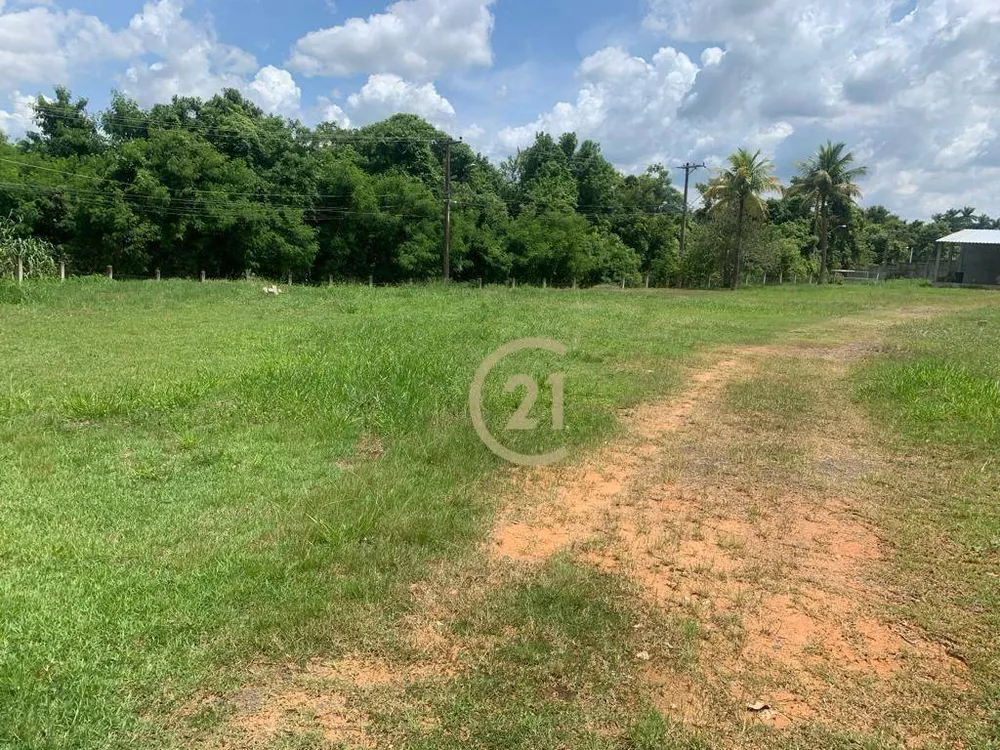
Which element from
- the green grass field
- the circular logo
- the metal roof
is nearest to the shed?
the metal roof

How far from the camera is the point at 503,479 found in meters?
4.96

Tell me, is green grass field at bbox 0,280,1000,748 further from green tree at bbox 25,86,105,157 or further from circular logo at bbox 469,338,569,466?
green tree at bbox 25,86,105,157

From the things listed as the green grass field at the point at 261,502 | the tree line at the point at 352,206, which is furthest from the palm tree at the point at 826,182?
the green grass field at the point at 261,502

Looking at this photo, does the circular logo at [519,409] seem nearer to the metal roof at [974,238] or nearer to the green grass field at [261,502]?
the green grass field at [261,502]

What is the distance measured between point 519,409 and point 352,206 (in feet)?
93.8

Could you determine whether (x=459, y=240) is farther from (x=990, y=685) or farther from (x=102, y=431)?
(x=990, y=685)

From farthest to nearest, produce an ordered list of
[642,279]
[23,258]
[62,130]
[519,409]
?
[642,279]
[62,130]
[23,258]
[519,409]

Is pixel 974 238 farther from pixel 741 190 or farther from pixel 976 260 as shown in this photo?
pixel 741 190

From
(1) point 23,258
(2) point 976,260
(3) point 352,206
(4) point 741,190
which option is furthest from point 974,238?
(1) point 23,258

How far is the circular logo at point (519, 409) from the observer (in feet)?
18.0

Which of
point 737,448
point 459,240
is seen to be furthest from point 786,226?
point 737,448

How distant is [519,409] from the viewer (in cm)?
688

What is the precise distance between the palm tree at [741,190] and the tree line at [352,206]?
0.09m

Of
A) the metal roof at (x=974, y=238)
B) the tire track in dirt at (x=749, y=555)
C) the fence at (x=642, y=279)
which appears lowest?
the tire track in dirt at (x=749, y=555)
